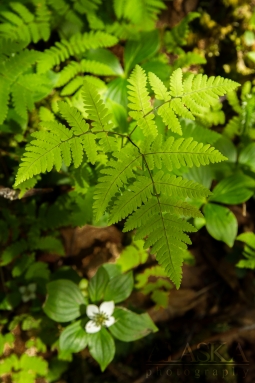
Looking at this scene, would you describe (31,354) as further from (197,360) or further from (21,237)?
(197,360)

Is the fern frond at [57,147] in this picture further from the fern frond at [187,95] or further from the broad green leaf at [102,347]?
the broad green leaf at [102,347]

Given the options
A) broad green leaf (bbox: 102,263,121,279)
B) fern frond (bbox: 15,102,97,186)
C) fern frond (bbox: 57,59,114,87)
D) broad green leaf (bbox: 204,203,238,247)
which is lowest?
broad green leaf (bbox: 102,263,121,279)

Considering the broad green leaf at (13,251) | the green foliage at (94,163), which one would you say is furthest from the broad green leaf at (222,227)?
the broad green leaf at (13,251)

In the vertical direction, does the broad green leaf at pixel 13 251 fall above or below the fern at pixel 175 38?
below

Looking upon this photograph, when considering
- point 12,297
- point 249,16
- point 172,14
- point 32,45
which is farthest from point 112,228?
point 249,16

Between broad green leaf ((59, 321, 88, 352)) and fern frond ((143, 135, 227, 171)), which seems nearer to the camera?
fern frond ((143, 135, 227, 171))

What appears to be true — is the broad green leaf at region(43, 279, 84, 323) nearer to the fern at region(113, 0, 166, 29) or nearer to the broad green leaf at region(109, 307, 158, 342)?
the broad green leaf at region(109, 307, 158, 342)

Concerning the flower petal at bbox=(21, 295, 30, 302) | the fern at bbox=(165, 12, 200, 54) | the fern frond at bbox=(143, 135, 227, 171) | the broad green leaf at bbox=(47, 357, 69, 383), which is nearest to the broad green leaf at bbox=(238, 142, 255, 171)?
the fern at bbox=(165, 12, 200, 54)
